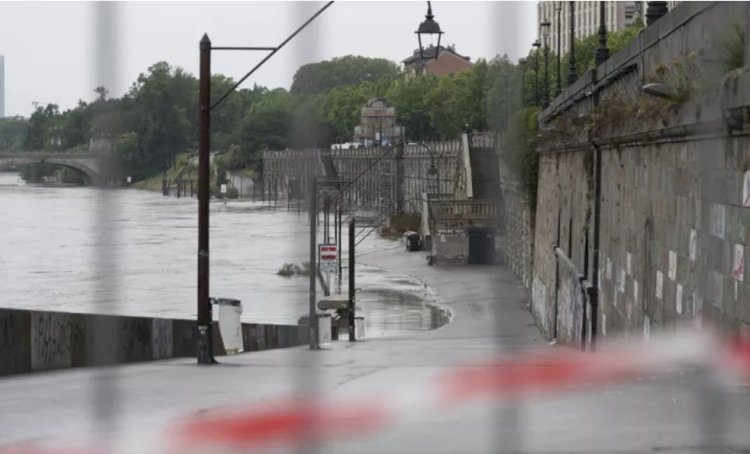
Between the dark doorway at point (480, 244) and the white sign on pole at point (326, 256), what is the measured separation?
17.8m

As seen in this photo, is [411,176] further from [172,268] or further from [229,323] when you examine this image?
[229,323]

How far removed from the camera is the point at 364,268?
53.0 metres

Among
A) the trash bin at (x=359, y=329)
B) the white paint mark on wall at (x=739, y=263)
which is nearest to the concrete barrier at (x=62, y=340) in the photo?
the white paint mark on wall at (x=739, y=263)

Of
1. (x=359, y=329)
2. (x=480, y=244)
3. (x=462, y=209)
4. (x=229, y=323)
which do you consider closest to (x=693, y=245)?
(x=229, y=323)

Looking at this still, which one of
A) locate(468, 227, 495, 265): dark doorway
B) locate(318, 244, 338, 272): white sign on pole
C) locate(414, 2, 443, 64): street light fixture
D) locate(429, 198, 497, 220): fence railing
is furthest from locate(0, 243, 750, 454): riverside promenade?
locate(429, 198, 497, 220): fence railing

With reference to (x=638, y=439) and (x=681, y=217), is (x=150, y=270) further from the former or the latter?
(x=638, y=439)

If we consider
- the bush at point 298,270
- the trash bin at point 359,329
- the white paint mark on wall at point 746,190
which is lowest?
the trash bin at point 359,329

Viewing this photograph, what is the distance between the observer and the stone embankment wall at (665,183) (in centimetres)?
899

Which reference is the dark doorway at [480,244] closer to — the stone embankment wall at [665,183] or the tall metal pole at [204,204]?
the stone embankment wall at [665,183]

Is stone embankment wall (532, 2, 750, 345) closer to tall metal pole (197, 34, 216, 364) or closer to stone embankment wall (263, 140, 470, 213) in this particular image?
tall metal pole (197, 34, 216, 364)

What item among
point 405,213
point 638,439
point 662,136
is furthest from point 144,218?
point 638,439

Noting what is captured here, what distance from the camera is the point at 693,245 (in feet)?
35.1

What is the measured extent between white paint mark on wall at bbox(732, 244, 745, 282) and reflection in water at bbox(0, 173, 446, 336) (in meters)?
6.11

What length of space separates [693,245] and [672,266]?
3.16 feet
